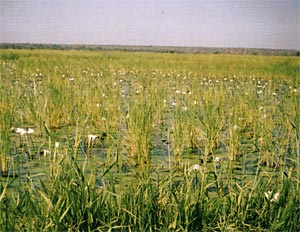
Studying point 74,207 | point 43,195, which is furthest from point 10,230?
point 74,207

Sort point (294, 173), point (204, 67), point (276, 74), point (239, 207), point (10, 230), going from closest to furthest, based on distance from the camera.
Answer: point (10, 230)
point (239, 207)
point (294, 173)
point (276, 74)
point (204, 67)

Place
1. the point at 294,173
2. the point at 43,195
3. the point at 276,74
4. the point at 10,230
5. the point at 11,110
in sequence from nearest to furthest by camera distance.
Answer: the point at 10,230, the point at 43,195, the point at 294,173, the point at 11,110, the point at 276,74

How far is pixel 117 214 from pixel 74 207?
316mm

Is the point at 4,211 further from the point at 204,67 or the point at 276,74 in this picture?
the point at 204,67

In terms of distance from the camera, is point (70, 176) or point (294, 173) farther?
point (294, 173)

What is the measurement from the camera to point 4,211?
6.82ft

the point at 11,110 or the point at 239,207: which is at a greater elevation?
the point at 11,110

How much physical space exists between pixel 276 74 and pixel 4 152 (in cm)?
1239

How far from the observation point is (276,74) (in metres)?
13.8

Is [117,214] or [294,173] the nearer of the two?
[117,214]

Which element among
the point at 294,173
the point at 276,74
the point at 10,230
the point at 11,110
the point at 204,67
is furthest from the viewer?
the point at 204,67

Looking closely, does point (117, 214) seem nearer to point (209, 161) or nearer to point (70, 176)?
point (70, 176)

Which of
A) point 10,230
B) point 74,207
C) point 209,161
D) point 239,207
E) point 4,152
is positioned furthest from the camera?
point 209,161

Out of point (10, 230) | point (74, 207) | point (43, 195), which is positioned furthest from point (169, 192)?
point (10, 230)
